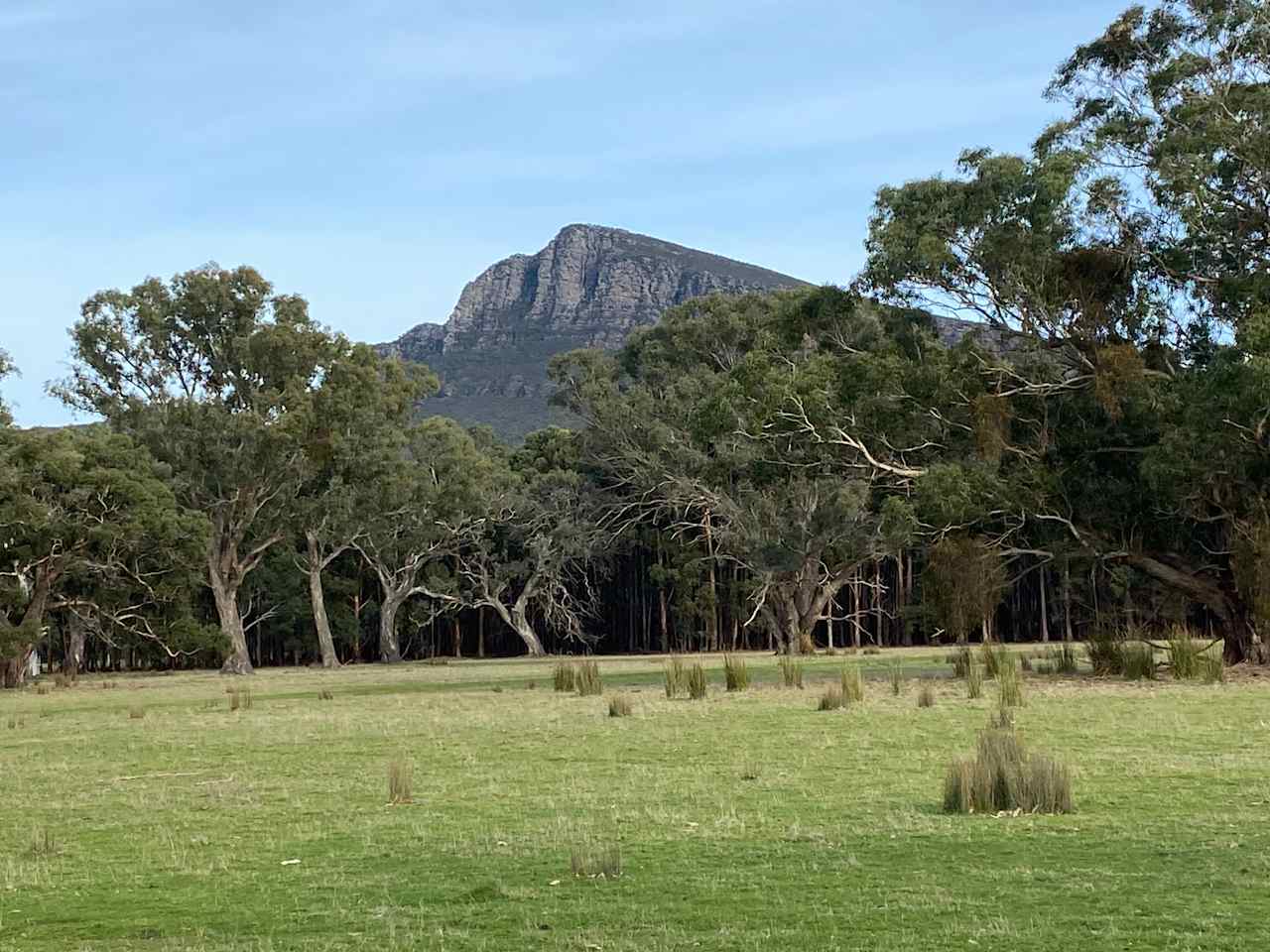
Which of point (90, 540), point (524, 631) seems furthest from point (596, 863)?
point (524, 631)

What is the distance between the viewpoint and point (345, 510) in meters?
49.9

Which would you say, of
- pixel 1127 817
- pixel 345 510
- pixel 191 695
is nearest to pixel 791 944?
pixel 1127 817

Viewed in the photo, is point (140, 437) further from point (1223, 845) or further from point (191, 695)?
point (1223, 845)

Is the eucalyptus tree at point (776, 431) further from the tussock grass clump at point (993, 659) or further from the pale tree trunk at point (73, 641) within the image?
the pale tree trunk at point (73, 641)

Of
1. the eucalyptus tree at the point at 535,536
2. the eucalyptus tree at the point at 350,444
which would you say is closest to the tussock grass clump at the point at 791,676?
the eucalyptus tree at the point at 350,444

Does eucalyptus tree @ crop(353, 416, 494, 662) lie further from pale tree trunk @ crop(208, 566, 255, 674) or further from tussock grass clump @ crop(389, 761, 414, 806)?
tussock grass clump @ crop(389, 761, 414, 806)

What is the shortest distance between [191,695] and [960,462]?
15.3 meters

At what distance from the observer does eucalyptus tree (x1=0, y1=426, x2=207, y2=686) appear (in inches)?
1496

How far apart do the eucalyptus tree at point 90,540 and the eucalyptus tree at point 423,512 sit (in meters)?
8.90

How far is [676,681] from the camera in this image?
69.0 feet

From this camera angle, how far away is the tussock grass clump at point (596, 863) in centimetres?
720

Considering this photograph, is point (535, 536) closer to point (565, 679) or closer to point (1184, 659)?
point (565, 679)

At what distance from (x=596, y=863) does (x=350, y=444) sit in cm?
4206

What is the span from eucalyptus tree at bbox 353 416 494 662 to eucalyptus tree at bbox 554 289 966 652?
19.2 feet
